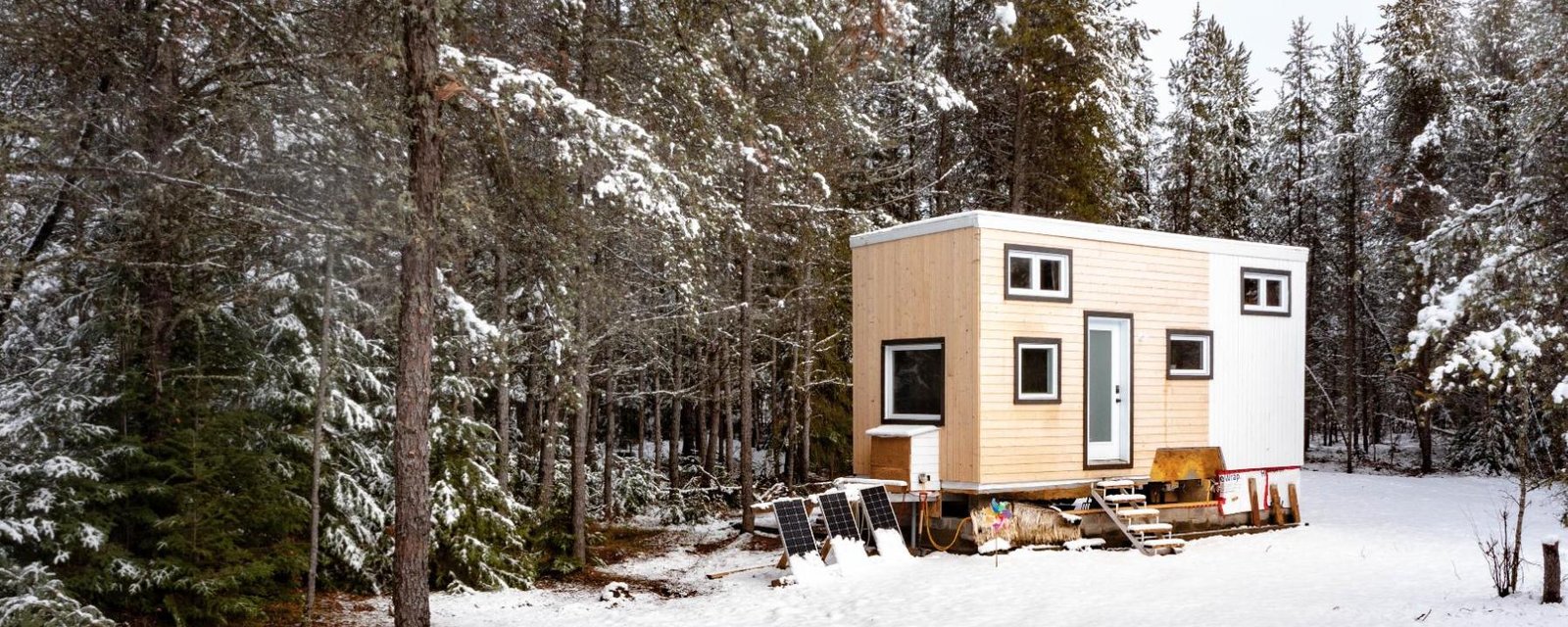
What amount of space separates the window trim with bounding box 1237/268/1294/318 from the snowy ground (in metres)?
2.61

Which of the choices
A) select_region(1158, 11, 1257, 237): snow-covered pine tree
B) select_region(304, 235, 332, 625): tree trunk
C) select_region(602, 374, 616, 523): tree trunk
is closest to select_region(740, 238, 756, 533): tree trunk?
select_region(602, 374, 616, 523): tree trunk

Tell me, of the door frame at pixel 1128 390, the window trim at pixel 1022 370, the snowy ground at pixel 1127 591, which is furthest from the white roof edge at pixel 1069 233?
the snowy ground at pixel 1127 591

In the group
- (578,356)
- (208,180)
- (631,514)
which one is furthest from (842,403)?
(208,180)

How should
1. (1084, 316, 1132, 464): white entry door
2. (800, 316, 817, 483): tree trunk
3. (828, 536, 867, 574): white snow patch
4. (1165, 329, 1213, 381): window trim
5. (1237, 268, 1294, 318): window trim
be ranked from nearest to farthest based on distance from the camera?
(828, 536, 867, 574): white snow patch, (1084, 316, 1132, 464): white entry door, (1165, 329, 1213, 381): window trim, (1237, 268, 1294, 318): window trim, (800, 316, 817, 483): tree trunk

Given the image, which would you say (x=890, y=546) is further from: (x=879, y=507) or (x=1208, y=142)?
(x=1208, y=142)

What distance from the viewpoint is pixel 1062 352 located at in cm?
1170

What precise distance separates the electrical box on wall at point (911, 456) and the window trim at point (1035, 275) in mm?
1655

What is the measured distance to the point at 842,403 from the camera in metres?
19.9

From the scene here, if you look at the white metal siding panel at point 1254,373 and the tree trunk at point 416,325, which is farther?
the white metal siding panel at point 1254,373

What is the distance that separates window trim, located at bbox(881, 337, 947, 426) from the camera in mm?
11453

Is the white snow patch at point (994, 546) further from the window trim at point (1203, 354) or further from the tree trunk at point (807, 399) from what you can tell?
the tree trunk at point (807, 399)

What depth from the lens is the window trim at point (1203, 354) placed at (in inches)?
490

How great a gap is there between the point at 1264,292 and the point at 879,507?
5.62 metres

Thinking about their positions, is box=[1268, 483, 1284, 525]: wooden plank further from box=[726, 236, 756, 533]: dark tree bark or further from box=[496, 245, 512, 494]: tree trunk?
box=[496, 245, 512, 494]: tree trunk
